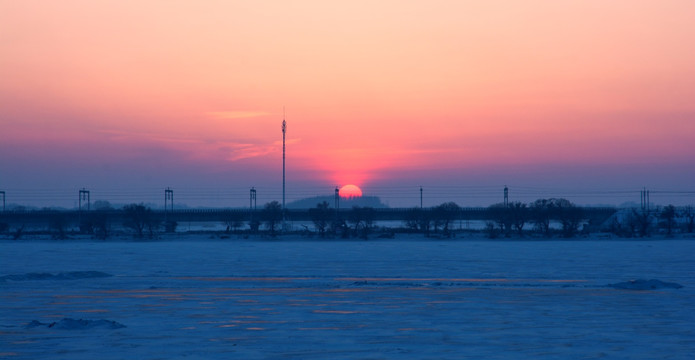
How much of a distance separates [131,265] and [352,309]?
2013cm

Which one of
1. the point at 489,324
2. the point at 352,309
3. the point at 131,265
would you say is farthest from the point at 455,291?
the point at 131,265

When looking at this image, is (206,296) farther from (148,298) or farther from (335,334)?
(335,334)

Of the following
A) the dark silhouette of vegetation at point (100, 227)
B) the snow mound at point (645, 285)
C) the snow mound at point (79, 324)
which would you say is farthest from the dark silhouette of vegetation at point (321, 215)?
the snow mound at point (79, 324)

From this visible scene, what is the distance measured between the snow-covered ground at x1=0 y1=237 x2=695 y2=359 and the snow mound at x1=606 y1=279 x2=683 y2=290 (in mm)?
234

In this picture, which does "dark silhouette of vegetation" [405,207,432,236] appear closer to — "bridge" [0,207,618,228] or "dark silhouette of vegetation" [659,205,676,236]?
"bridge" [0,207,618,228]

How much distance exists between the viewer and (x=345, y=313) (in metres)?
18.5

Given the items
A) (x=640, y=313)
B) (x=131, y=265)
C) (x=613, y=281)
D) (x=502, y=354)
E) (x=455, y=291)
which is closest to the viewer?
(x=502, y=354)

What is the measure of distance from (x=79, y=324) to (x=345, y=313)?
625 cm

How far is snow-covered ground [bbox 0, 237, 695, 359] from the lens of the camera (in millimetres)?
13562

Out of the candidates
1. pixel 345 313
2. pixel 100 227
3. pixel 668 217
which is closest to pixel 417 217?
pixel 668 217

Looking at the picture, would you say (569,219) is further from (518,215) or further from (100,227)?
(100,227)

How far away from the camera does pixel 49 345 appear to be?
13828mm

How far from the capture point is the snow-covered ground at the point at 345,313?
44.5 feet

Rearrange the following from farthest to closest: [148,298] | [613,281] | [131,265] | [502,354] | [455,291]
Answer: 1. [131,265]
2. [613,281]
3. [455,291]
4. [148,298]
5. [502,354]
